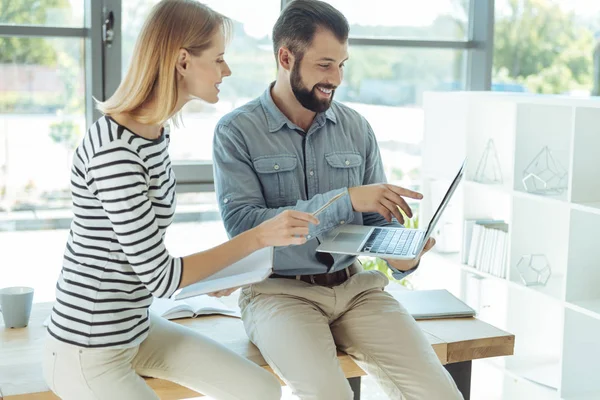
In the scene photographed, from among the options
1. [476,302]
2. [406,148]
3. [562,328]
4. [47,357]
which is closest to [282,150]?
[47,357]

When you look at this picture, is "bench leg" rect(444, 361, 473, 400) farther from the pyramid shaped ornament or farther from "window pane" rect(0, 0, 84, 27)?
"window pane" rect(0, 0, 84, 27)

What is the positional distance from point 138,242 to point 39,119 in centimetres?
200

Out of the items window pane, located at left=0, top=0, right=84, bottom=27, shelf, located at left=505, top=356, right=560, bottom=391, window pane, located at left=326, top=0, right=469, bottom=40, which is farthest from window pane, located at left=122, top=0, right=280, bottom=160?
shelf, located at left=505, top=356, right=560, bottom=391

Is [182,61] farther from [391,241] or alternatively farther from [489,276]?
[489,276]

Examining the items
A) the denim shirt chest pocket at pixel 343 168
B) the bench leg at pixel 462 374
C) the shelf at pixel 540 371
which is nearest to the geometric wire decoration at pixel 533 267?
the shelf at pixel 540 371

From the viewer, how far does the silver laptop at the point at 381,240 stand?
6.17 ft

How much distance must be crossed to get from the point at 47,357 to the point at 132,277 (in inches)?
10.1

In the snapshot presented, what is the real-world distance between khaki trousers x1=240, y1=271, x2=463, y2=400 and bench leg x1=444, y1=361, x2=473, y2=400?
27cm

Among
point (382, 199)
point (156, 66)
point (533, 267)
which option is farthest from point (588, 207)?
point (156, 66)

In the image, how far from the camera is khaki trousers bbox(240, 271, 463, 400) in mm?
1887

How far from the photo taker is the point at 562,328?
3002mm

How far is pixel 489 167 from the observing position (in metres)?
3.54

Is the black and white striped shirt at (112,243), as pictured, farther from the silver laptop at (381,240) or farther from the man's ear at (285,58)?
the man's ear at (285,58)

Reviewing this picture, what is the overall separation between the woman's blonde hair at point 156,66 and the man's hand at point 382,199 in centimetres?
59
